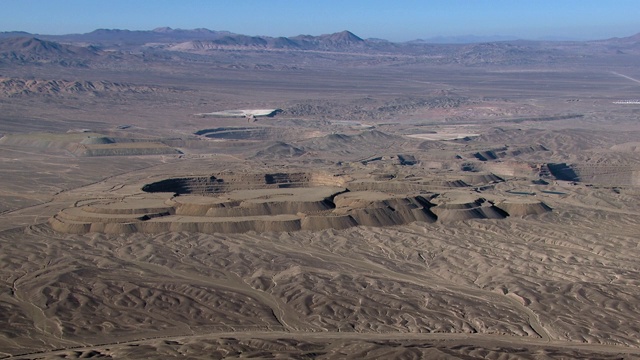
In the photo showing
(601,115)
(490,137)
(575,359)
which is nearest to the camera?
(575,359)

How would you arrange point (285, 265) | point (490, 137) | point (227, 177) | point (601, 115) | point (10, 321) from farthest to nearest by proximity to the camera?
point (601, 115) < point (490, 137) < point (227, 177) < point (285, 265) < point (10, 321)

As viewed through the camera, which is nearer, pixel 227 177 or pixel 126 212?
pixel 126 212

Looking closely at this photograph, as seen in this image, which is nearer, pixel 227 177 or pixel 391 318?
pixel 391 318

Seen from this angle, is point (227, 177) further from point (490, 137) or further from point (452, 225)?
point (490, 137)

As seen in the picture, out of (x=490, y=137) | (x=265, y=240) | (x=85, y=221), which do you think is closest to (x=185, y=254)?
(x=265, y=240)

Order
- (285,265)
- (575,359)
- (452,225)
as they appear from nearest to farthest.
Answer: (575,359), (285,265), (452,225)

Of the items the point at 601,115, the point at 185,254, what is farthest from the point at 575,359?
the point at 601,115

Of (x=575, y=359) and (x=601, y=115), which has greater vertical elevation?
(x=575, y=359)

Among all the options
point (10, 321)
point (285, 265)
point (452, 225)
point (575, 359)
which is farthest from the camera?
point (452, 225)

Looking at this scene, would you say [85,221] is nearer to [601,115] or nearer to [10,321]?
[10,321]
